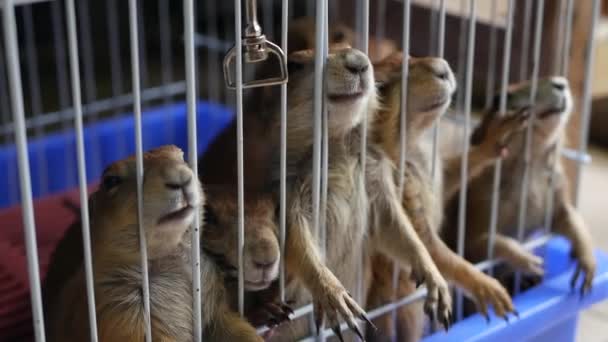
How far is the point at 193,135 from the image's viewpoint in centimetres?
115

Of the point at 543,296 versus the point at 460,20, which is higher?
the point at 460,20

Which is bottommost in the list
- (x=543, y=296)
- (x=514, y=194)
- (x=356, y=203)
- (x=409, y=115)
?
(x=543, y=296)

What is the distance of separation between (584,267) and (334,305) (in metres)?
0.76

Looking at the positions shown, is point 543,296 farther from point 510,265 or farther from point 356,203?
point 356,203

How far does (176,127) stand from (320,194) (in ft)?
4.83

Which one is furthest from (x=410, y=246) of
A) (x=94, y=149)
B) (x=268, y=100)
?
(x=94, y=149)

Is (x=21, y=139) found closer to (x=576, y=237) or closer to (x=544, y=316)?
(x=544, y=316)

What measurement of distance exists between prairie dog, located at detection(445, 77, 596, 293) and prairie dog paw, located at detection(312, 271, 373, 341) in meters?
0.59

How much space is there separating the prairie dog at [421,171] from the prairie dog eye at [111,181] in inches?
21.3

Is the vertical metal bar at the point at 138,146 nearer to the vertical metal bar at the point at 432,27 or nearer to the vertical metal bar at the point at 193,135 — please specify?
the vertical metal bar at the point at 193,135

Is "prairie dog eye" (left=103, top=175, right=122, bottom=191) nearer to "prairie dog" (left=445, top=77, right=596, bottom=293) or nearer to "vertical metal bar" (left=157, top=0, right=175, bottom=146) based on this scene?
"prairie dog" (left=445, top=77, right=596, bottom=293)

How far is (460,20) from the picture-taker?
7.50 feet

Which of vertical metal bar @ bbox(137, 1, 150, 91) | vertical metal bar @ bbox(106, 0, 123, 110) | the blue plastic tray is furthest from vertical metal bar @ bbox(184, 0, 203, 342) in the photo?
vertical metal bar @ bbox(137, 1, 150, 91)

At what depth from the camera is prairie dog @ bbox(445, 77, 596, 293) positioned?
1724mm
